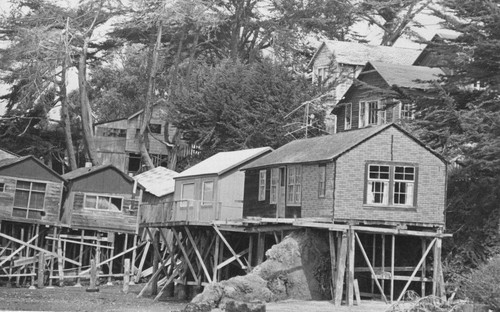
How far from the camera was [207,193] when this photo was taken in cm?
5103

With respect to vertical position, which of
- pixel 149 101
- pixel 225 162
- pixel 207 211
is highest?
pixel 149 101

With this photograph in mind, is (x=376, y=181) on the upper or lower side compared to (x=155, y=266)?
upper

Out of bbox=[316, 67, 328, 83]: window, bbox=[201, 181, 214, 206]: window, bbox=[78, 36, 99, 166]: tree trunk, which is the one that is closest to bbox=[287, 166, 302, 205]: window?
bbox=[201, 181, 214, 206]: window

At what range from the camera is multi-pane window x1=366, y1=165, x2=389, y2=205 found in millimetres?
41719

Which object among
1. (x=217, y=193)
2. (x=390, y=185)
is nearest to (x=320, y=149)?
(x=390, y=185)

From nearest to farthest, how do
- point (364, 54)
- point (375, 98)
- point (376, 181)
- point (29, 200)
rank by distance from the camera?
point (376, 181)
point (29, 200)
point (375, 98)
point (364, 54)

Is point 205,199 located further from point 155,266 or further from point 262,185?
point 155,266

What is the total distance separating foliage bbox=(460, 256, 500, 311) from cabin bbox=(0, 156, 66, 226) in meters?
30.5

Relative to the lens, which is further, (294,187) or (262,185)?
(262,185)

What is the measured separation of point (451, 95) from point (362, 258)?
8168 millimetres

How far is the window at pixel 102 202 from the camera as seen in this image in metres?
60.5

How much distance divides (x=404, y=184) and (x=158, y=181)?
2524 cm

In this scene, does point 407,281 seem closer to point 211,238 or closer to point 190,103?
point 211,238

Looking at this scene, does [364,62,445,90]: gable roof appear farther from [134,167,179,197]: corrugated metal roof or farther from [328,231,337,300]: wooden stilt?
[328,231,337,300]: wooden stilt
